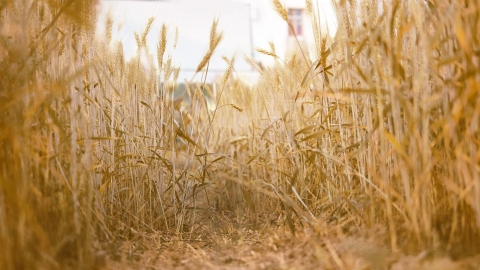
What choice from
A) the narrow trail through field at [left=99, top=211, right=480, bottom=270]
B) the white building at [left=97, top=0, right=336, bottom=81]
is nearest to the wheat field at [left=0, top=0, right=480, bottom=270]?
the narrow trail through field at [left=99, top=211, right=480, bottom=270]

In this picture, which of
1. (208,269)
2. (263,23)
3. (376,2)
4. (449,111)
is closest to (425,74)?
(449,111)

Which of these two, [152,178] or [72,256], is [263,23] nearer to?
[152,178]

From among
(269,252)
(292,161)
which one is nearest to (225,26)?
(292,161)

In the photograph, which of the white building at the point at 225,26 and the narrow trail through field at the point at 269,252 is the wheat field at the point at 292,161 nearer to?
the narrow trail through field at the point at 269,252

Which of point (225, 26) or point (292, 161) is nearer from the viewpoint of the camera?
point (292, 161)

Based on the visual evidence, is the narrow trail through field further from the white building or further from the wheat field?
the white building

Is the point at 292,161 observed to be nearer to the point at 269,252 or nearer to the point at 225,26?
the point at 269,252

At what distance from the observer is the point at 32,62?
3.26 feet

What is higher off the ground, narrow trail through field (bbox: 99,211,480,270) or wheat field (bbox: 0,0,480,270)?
wheat field (bbox: 0,0,480,270)

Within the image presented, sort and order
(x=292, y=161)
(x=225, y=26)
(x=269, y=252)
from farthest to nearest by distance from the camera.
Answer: (x=225, y=26) → (x=292, y=161) → (x=269, y=252)

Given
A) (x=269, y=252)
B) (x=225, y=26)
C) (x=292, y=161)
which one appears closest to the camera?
(x=269, y=252)

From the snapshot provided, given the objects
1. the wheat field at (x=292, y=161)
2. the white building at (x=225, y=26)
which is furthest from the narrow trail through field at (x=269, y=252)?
the white building at (x=225, y=26)

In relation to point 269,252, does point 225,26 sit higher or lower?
higher

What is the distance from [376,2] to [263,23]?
5363 mm
